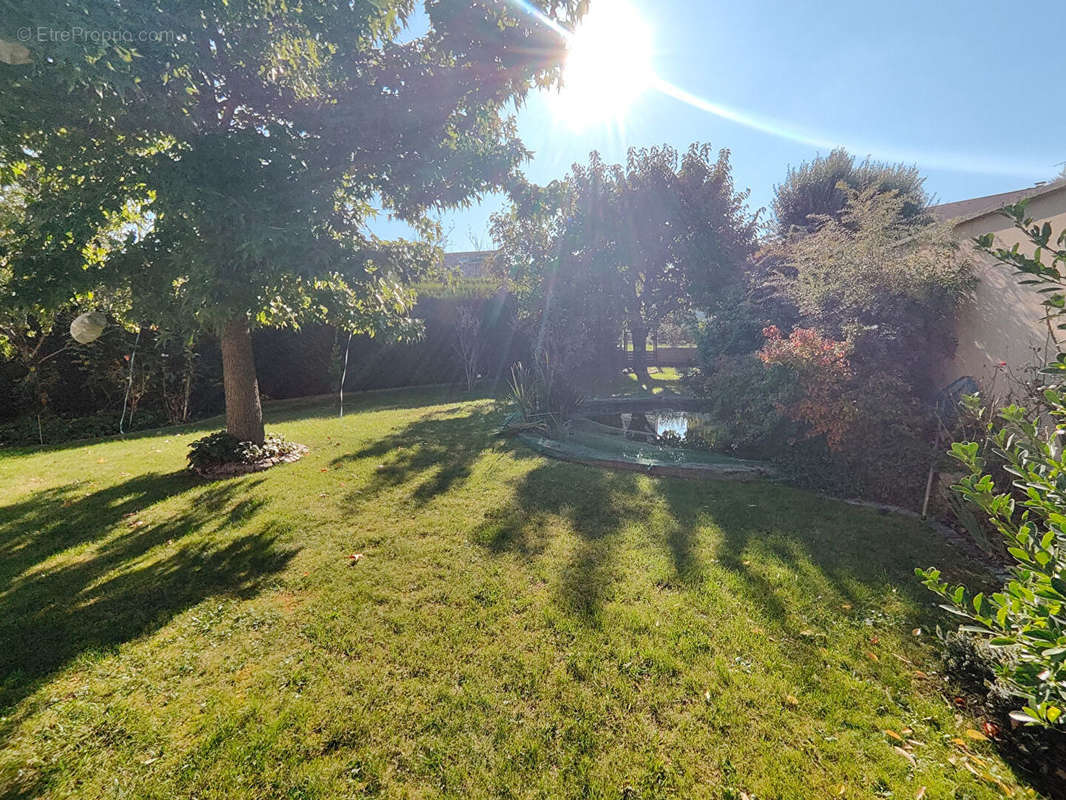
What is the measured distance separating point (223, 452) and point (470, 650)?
4738 millimetres

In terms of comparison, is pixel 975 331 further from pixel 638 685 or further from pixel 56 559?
pixel 56 559

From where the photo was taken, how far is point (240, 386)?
5.61 metres

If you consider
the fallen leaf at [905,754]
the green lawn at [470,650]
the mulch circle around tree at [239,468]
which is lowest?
the fallen leaf at [905,754]

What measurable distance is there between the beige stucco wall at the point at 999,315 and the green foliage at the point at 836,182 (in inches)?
314

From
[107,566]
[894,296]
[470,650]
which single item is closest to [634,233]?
[894,296]

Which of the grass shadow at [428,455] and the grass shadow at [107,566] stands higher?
the grass shadow at [428,455]

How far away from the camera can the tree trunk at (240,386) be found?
18.2 feet

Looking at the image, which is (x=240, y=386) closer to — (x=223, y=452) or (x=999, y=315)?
(x=223, y=452)

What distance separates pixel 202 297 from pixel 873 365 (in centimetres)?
743

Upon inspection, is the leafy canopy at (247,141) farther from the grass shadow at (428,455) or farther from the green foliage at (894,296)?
the green foliage at (894,296)

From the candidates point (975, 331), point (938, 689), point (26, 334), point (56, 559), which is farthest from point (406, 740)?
point (26, 334)

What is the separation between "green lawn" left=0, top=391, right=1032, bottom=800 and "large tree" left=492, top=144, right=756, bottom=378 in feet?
35.0

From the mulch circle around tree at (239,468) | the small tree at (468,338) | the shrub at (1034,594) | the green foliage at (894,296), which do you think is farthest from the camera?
the small tree at (468,338)

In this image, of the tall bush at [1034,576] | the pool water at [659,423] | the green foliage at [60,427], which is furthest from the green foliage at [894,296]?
the green foliage at [60,427]
